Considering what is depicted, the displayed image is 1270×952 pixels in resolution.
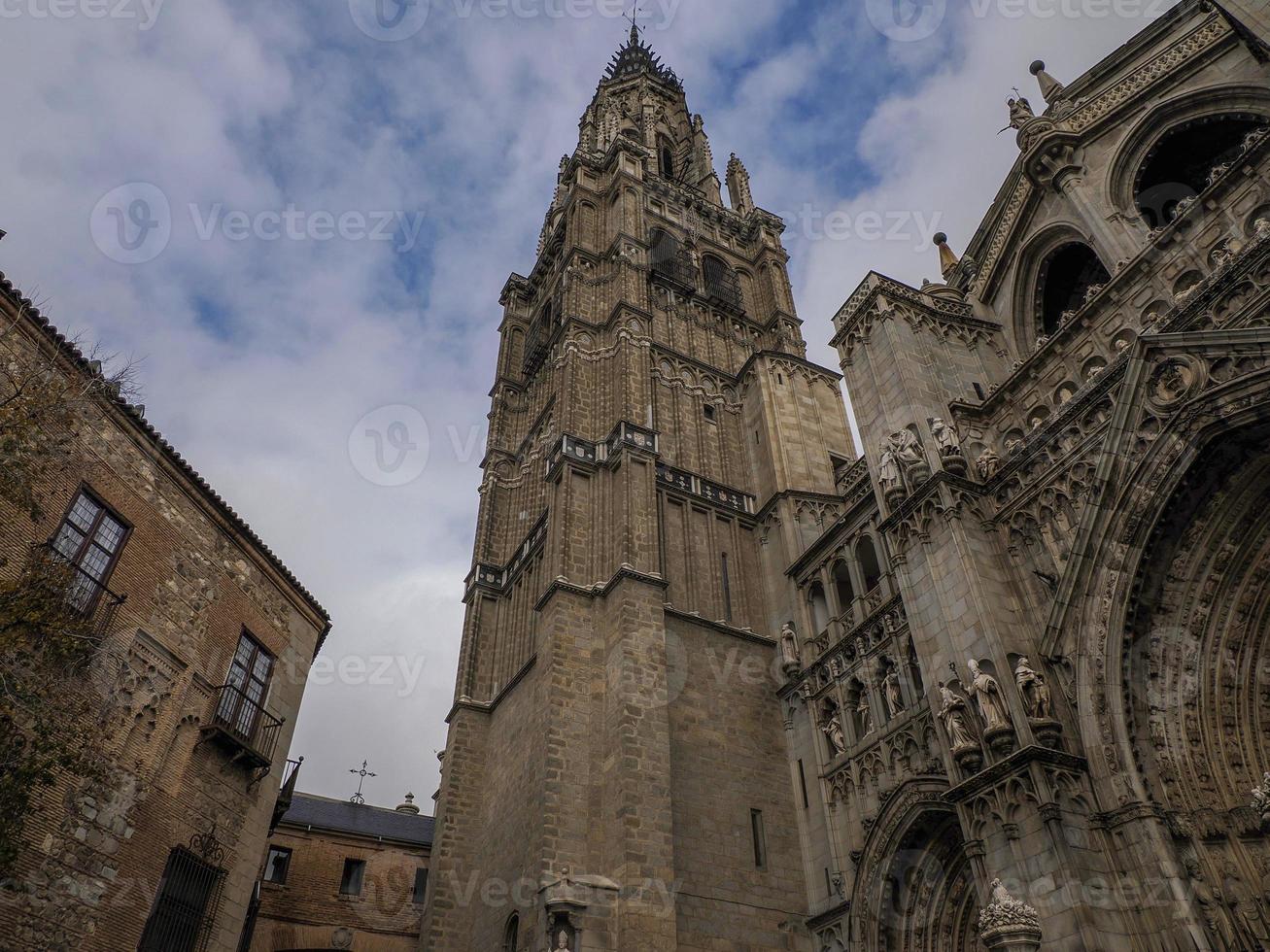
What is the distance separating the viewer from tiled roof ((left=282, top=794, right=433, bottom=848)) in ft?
94.2

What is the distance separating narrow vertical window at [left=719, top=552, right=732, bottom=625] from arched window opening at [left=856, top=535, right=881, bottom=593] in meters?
3.87

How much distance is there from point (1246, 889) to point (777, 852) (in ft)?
32.8

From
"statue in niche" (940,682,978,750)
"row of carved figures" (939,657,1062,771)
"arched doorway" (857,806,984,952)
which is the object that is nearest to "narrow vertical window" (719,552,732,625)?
"arched doorway" (857,806,984,952)

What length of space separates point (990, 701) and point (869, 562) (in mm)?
8699

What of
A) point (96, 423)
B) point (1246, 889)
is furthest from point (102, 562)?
point (1246, 889)

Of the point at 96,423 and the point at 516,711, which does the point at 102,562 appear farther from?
the point at 516,711

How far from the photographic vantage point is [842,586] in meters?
22.2

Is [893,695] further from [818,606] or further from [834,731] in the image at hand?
[818,606]

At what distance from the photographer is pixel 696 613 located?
22625 millimetres

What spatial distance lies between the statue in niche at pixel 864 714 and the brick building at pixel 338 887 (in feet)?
52.0

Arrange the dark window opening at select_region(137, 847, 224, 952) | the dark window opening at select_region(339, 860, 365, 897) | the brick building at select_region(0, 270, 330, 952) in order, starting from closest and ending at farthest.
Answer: the brick building at select_region(0, 270, 330, 952)
the dark window opening at select_region(137, 847, 224, 952)
the dark window opening at select_region(339, 860, 365, 897)

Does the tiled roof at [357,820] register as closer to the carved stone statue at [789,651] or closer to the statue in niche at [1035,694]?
the carved stone statue at [789,651]

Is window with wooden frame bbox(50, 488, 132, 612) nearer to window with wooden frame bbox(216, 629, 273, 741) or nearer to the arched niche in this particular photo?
window with wooden frame bbox(216, 629, 273, 741)

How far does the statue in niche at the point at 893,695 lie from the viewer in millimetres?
17203
